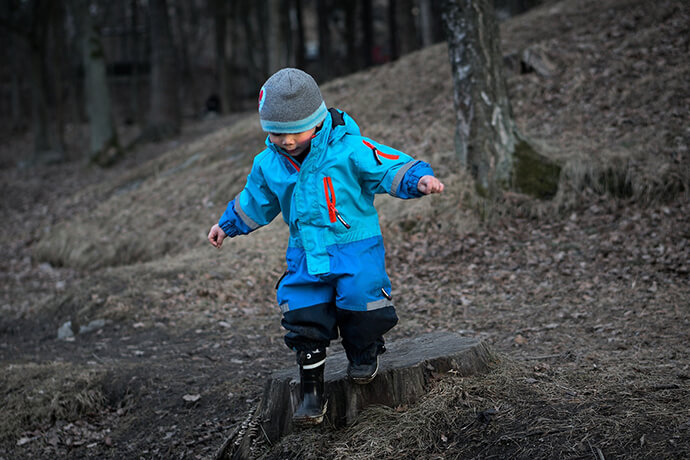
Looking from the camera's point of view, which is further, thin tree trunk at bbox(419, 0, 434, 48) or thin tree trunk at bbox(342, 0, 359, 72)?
thin tree trunk at bbox(342, 0, 359, 72)

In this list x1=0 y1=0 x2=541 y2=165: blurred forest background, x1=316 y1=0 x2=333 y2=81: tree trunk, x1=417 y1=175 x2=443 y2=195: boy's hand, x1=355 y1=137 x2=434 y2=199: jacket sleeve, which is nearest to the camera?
x1=417 y1=175 x2=443 y2=195: boy's hand

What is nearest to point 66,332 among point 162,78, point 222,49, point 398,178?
point 398,178

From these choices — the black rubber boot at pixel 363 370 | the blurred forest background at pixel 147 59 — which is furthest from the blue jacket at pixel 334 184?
the blurred forest background at pixel 147 59

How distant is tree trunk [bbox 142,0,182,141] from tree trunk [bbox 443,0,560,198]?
52.2 ft

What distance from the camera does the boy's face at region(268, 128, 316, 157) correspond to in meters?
3.37

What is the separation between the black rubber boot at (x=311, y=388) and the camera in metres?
3.46

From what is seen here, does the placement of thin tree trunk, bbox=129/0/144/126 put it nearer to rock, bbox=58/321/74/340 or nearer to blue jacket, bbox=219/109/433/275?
rock, bbox=58/321/74/340

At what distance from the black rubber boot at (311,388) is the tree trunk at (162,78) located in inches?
798

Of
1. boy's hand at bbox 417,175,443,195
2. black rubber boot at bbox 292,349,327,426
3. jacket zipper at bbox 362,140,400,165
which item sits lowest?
black rubber boot at bbox 292,349,327,426

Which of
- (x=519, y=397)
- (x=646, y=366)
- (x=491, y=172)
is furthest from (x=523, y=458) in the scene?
(x=491, y=172)

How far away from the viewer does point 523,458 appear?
309 cm

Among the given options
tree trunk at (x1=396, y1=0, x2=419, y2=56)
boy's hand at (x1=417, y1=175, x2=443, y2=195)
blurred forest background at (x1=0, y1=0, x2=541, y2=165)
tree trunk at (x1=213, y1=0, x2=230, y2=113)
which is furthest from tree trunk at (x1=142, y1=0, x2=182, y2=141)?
boy's hand at (x1=417, y1=175, x2=443, y2=195)

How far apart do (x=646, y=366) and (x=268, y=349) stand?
3.39 meters

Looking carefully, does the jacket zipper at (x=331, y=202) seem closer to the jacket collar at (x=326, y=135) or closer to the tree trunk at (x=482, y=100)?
the jacket collar at (x=326, y=135)
